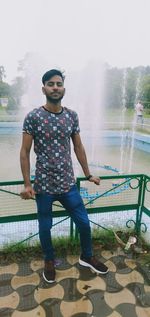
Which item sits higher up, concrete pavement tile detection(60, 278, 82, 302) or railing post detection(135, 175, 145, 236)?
railing post detection(135, 175, 145, 236)

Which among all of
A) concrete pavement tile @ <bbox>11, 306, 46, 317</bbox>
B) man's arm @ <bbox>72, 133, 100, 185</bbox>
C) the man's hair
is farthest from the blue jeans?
the man's hair

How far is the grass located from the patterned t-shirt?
29.9 inches

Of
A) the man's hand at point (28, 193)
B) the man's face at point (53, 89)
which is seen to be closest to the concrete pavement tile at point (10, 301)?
the man's hand at point (28, 193)

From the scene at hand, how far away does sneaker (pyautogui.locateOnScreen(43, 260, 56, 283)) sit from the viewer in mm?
2344

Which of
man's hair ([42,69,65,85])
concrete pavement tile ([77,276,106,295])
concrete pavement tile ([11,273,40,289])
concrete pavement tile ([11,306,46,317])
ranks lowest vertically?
concrete pavement tile ([11,306,46,317])

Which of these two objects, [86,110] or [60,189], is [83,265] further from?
[86,110]

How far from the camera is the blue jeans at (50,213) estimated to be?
2270mm

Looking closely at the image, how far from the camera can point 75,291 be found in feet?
7.38

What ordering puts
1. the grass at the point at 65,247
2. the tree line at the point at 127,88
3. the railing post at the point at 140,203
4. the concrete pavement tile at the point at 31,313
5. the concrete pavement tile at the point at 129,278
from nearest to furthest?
the concrete pavement tile at the point at 31,313 < the concrete pavement tile at the point at 129,278 < the grass at the point at 65,247 < the railing post at the point at 140,203 < the tree line at the point at 127,88

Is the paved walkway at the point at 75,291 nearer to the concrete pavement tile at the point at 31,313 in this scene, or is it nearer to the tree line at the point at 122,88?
the concrete pavement tile at the point at 31,313

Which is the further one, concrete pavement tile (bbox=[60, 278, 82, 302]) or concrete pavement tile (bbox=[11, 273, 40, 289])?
concrete pavement tile (bbox=[11, 273, 40, 289])

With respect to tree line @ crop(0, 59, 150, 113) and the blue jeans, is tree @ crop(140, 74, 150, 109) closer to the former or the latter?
tree line @ crop(0, 59, 150, 113)

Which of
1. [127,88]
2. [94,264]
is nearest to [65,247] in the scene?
[94,264]

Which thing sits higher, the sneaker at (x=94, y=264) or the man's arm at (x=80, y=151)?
the man's arm at (x=80, y=151)
